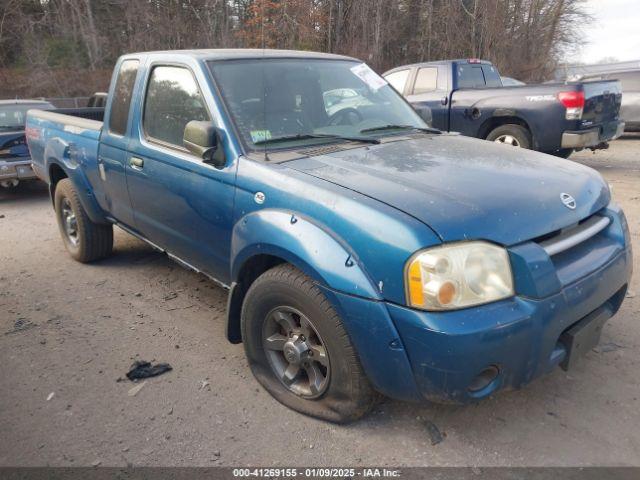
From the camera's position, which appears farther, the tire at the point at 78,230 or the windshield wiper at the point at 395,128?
the tire at the point at 78,230

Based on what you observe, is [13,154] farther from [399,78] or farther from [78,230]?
[399,78]

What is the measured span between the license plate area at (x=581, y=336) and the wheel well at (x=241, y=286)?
143cm

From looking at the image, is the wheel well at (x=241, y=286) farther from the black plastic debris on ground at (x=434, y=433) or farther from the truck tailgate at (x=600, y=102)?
the truck tailgate at (x=600, y=102)

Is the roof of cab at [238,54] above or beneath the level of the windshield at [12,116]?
above

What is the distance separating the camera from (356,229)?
2193 mm

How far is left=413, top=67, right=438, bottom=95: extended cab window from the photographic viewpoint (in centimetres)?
931

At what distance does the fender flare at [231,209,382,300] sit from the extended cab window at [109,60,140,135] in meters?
1.71

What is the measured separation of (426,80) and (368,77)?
6.04 meters

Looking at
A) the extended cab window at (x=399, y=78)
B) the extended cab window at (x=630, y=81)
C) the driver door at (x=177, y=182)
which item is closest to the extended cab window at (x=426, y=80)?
the extended cab window at (x=399, y=78)

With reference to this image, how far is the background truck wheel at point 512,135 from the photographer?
26.6 feet

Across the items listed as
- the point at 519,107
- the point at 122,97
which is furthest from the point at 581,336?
the point at 519,107

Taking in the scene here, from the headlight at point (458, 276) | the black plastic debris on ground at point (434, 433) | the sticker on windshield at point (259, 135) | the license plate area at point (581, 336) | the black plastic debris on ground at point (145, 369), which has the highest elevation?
the sticker on windshield at point (259, 135)

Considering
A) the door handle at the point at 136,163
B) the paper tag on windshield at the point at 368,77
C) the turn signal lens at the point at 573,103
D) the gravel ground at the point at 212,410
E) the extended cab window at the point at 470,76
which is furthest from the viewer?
the extended cab window at the point at 470,76

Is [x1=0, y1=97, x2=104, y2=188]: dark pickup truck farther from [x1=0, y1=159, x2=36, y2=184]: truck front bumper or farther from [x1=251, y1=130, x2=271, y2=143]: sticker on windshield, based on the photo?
[x1=251, y1=130, x2=271, y2=143]: sticker on windshield
